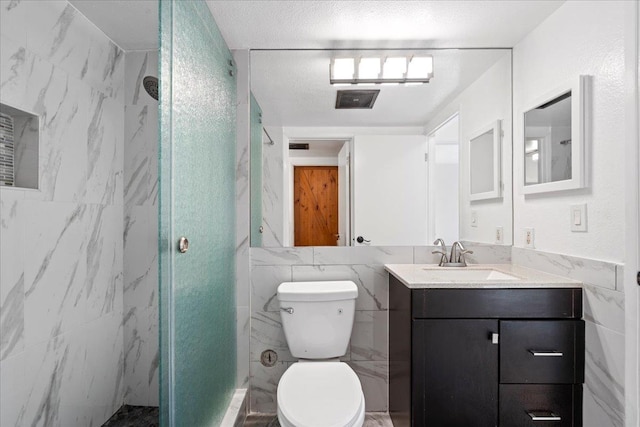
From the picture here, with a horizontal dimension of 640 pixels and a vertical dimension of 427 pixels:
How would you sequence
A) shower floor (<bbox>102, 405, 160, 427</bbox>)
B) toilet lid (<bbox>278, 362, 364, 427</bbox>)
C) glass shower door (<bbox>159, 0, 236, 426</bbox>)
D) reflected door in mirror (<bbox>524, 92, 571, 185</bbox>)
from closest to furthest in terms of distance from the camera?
glass shower door (<bbox>159, 0, 236, 426</bbox>) < toilet lid (<bbox>278, 362, 364, 427</bbox>) < reflected door in mirror (<bbox>524, 92, 571, 185</bbox>) < shower floor (<bbox>102, 405, 160, 427</bbox>)

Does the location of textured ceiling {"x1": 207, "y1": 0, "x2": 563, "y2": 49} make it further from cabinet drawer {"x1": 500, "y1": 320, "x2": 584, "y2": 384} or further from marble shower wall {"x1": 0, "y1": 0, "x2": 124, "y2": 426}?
cabinet drawer {"x1": 500, "y1": 320, "x2": 584, "y2": 384}

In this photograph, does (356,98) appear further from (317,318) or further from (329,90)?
(317,318)

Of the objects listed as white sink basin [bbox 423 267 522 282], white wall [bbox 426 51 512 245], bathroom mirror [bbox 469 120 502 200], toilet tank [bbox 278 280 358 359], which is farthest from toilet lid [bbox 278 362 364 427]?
bathroom mirror [bbox 469 120 502 200]

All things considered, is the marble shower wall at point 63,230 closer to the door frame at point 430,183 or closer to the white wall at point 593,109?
the door frame at point 430,183

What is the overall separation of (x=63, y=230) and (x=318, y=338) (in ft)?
4.36

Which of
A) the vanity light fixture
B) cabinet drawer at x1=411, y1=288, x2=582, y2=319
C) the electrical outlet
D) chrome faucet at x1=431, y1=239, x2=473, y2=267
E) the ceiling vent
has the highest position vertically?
the vanity light fixture

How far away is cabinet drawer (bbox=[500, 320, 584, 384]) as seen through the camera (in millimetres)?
1475

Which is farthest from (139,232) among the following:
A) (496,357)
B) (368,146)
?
(496,357)

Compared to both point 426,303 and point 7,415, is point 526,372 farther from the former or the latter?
point 7,415

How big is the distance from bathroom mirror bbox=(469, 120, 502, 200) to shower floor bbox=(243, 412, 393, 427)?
1.39 metres

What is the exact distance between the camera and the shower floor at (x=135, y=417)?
1.96 m

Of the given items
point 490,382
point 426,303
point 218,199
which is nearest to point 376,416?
Answer: point 490,382

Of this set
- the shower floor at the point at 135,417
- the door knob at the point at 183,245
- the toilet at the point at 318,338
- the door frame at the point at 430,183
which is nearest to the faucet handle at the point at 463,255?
the door frame at the point at 430,183

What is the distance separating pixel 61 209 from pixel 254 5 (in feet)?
4.25
